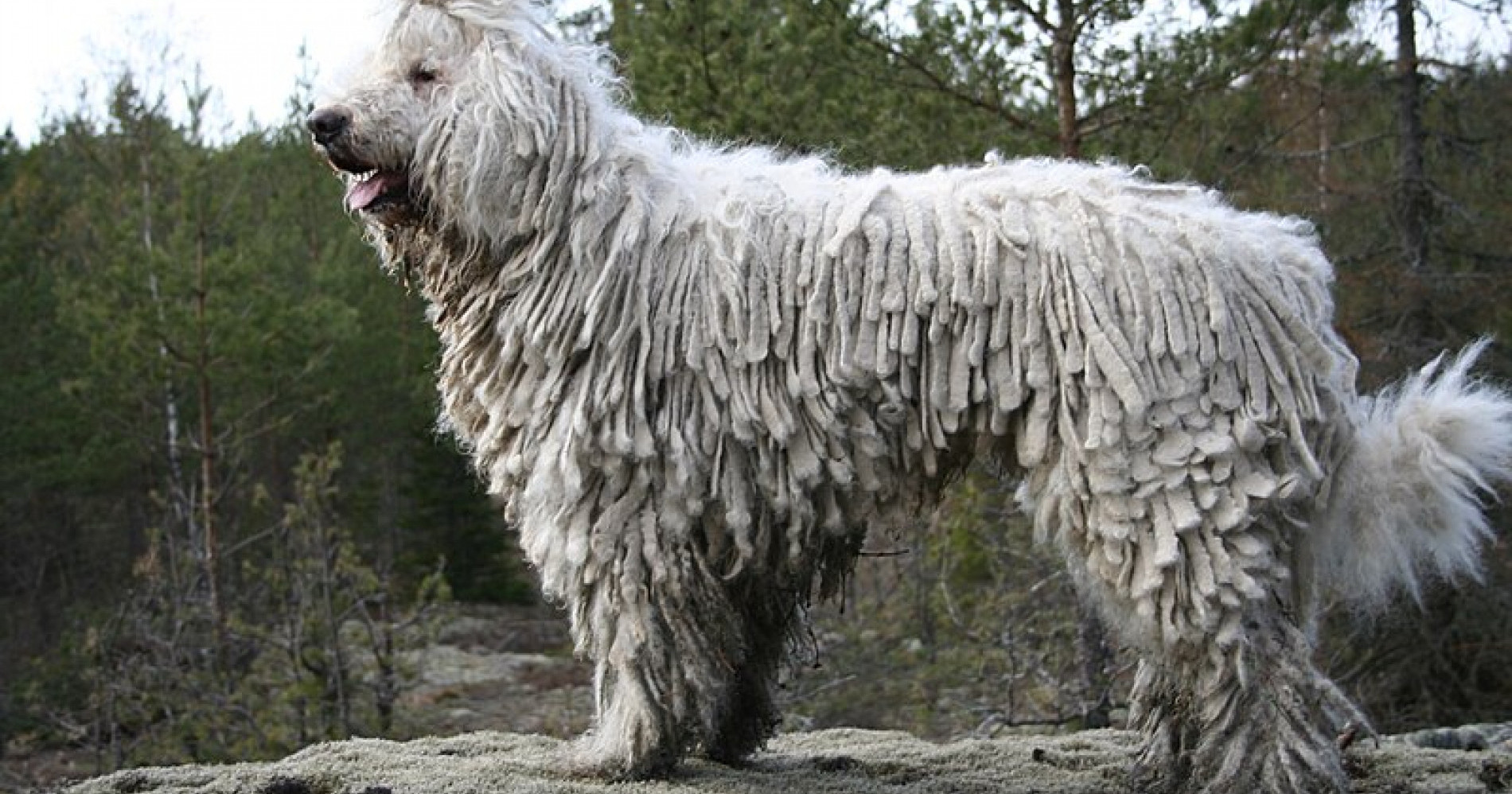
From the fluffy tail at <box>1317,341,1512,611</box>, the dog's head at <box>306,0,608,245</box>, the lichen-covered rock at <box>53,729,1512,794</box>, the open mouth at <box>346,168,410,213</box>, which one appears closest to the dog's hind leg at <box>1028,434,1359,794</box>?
the fluffy tail at <box>1317,341,1512,611</box>

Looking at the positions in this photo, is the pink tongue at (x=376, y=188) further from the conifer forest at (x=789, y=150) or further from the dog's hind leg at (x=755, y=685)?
the dog's hind leg at (x=755, y=685)

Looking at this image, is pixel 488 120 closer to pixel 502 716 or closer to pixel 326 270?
pixel 502 716

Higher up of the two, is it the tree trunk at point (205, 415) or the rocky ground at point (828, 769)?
the tree trunk at point (205, 415)

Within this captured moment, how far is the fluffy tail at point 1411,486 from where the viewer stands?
4.27 metres

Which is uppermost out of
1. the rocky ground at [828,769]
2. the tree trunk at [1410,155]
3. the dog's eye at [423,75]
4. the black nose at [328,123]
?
the tree trunk at [1410,155]

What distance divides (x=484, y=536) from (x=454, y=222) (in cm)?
2035

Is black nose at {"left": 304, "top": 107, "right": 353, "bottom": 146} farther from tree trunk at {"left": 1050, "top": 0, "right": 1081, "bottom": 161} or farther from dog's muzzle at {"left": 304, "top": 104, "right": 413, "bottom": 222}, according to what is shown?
tree trunk at {"left": 1050, "top": 0, "right": 1081, "bottom": 161}

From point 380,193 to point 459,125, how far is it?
1.02ft

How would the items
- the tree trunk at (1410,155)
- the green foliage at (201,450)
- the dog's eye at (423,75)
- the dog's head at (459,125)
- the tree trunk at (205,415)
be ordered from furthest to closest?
the tree trunk at (205,415) → the green foliage at (201,450) → the tree trunk at (1410,155) → the dog's eye at (423,75) → the dog's head at (459,125)

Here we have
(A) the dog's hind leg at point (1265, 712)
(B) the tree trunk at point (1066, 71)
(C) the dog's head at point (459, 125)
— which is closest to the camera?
(A) the dog's hind leg at point (1265, 712)

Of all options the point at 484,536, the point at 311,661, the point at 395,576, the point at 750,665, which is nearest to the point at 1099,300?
the point at 750,665

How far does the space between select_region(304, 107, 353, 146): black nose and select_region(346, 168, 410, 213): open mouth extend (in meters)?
0.18

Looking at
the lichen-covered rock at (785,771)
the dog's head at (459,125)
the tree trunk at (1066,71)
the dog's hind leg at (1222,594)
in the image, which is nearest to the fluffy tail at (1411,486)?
the dog's hind leg at (1222,594)

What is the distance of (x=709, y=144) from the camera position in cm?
534
